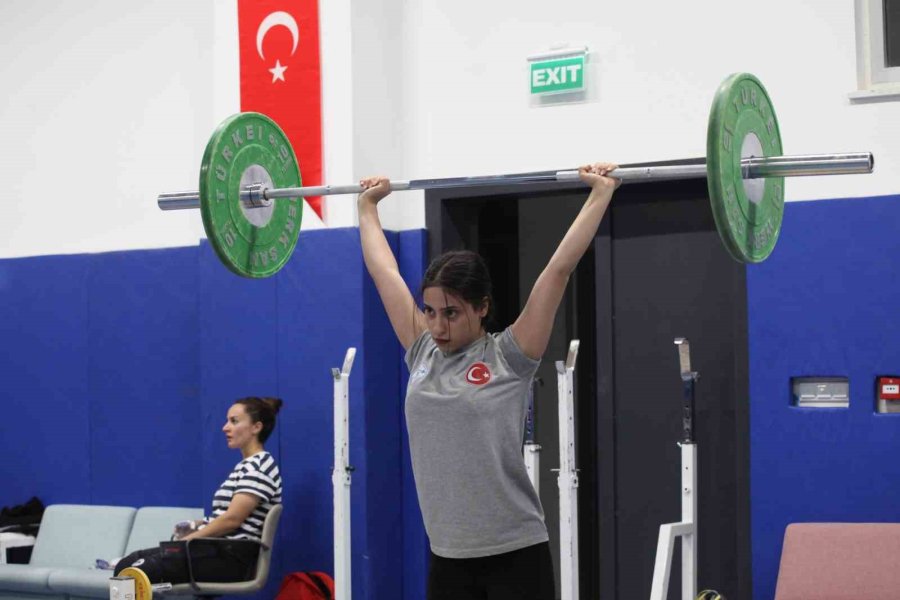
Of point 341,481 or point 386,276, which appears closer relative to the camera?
point 386,276

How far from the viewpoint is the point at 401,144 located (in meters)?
4.87

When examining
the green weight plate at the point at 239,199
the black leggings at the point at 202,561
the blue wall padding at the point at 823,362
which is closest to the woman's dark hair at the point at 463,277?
the green weight plate at the point at 239,199

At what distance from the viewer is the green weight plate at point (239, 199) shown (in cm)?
292

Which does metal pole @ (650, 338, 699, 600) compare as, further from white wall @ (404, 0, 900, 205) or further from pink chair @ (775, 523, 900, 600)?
white wall @ (404, 0, 900, 205)

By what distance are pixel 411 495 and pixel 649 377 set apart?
1.06 meters

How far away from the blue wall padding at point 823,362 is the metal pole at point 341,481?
142cm

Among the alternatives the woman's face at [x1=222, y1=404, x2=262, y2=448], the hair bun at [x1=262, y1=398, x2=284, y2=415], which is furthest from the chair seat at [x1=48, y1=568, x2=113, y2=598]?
the hair bun at [x1=262, y1=398, x2=284, y2=415]

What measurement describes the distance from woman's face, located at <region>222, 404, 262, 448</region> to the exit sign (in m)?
1.67

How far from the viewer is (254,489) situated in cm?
432

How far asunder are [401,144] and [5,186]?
2.14m

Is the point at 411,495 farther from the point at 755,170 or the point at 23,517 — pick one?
the point at 755,170

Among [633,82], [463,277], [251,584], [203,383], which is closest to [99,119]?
[203,383]

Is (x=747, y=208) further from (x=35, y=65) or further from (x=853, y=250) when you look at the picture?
(x=35, y=65)

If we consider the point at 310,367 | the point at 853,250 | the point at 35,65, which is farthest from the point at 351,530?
the point at 35,65
